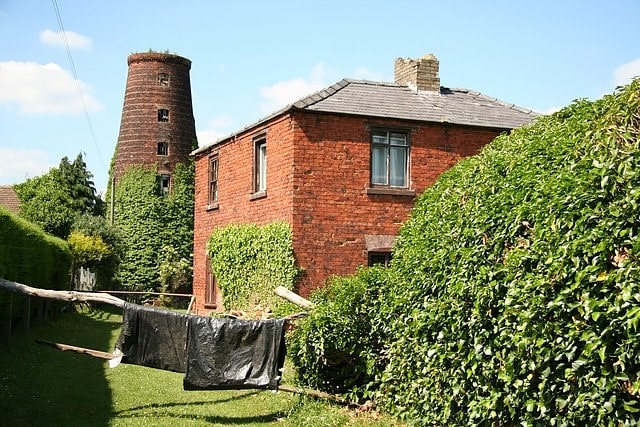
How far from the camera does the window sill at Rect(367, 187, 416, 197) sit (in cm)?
1953

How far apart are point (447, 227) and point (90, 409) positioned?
6.71 meters

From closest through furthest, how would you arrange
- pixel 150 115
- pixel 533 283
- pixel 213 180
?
pixel 533 283
pixel 213 180
pixel 150 115

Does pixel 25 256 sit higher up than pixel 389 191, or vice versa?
pixel 389 191

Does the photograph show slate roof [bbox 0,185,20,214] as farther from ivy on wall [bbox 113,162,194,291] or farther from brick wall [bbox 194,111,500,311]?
brick wall [bbox 194,111,500,311]

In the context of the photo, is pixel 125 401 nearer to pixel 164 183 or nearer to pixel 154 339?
pixel 154 339

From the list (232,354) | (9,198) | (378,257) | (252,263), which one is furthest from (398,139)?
(9,198)

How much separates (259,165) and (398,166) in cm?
420

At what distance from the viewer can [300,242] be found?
18.8 metres

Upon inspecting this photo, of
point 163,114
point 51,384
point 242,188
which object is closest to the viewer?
point 51,384

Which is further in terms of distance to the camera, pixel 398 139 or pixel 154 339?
pixel 398 139

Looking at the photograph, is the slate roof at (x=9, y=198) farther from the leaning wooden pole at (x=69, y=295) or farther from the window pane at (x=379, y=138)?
the leaning wooden pole at (x=69, y=295)

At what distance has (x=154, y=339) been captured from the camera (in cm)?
1158

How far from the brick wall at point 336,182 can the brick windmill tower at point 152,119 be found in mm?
26344

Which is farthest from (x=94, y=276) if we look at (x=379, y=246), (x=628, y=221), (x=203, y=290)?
(x=628, y=221)
